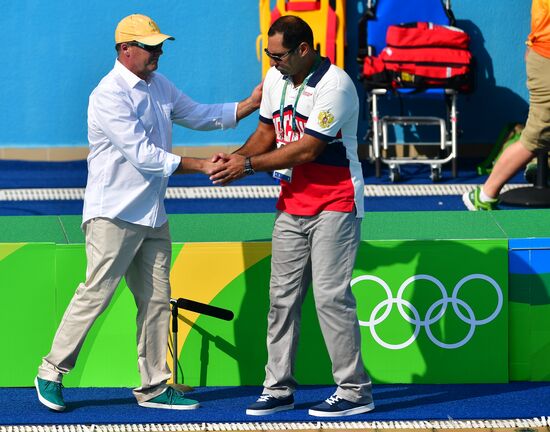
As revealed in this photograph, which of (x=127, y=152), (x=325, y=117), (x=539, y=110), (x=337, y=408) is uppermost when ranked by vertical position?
(x=325, y=117)

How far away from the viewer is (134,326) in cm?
564

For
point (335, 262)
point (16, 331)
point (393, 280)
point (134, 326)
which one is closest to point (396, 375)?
point (393, 280)

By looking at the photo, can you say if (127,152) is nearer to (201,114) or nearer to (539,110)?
(201,114)

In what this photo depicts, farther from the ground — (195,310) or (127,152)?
(127,152)

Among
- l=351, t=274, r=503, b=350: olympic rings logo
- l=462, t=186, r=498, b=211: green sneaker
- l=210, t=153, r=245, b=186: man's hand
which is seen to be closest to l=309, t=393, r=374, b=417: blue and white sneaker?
l=351, t=274, r=503, b=350: olympic rings logo

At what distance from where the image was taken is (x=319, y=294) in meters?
5.21

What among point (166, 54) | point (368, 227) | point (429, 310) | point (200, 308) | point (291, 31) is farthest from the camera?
point (166, 54)

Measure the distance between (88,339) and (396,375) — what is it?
4.54ft

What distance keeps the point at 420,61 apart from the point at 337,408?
445 cm

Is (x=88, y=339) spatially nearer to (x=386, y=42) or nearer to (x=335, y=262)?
(x=335, y=262)

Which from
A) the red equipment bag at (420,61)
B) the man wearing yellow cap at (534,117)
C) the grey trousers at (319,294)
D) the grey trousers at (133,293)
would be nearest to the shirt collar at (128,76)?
the grey trousers at (133,293)

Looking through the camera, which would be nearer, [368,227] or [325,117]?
[325,117]

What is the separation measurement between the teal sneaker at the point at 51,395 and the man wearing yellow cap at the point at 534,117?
302 centimetres

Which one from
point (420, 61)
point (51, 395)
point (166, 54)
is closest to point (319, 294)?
point (51, 395)
